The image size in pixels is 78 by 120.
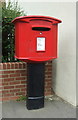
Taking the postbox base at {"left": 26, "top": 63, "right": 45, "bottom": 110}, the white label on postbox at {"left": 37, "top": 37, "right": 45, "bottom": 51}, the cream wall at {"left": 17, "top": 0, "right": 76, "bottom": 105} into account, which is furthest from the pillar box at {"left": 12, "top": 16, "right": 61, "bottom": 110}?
the cream wall at {"left": 17, "top": 0, "right": 76, "bottom": 105}

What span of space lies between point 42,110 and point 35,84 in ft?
1.74

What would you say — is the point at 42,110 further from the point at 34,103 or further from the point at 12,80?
the point at 12,80

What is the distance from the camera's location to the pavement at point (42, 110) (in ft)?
8.71

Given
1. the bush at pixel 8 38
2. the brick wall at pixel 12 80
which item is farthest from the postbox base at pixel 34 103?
the bush at pixel 8 38

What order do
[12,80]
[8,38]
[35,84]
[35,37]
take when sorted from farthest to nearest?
[8,38] < [12,80] < [35,84] < [35,37]

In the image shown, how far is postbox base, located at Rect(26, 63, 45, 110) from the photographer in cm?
283

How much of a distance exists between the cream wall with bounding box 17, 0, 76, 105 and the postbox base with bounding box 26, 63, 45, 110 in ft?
2.28

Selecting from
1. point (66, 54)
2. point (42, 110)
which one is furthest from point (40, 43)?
point (42, 110)

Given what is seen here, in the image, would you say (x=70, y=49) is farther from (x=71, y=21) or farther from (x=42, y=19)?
(x=42, y=19)

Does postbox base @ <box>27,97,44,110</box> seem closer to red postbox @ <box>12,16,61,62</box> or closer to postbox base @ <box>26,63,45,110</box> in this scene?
postbox base @ <box>26,63,45,110</box>

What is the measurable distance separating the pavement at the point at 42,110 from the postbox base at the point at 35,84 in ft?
0.52

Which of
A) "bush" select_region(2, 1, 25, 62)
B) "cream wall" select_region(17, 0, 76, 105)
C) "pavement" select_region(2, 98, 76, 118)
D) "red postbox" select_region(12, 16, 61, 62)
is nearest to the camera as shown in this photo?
"red postbox" select_region(12, 16, 61, 62)

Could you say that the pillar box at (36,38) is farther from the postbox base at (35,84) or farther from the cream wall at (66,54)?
the cream wall at (66,54)

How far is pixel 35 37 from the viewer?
2574 mm
